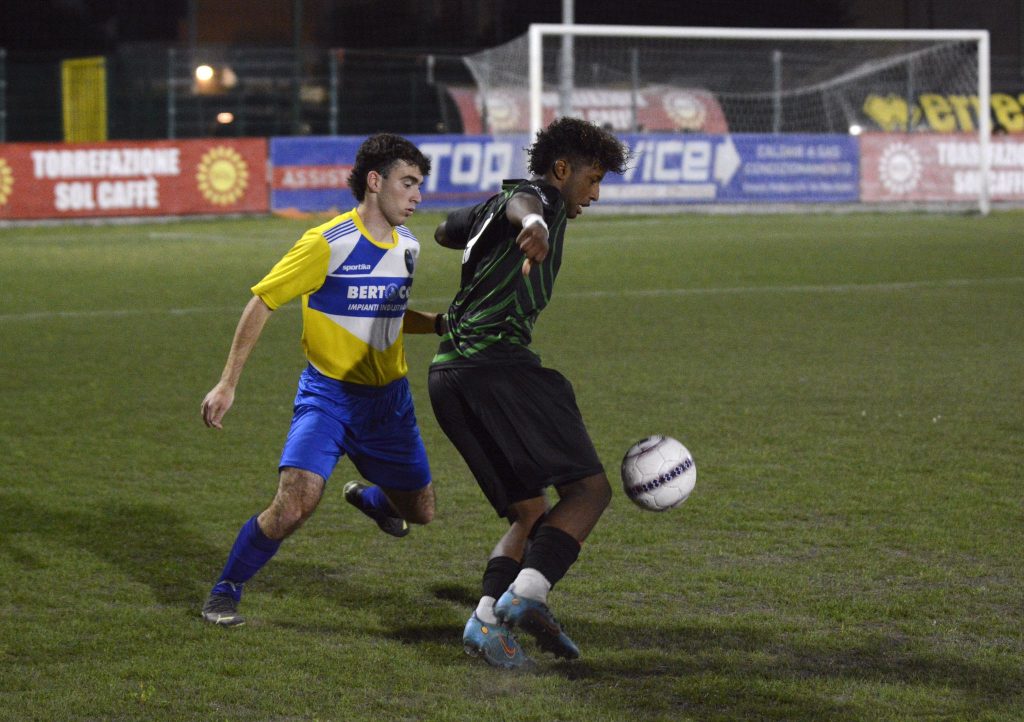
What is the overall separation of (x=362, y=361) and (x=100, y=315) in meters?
9.33

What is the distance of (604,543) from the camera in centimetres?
588

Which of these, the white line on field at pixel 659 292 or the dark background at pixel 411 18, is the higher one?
the dark background at pixel 411 18

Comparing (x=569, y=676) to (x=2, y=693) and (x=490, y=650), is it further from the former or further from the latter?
(x=2, y=693)

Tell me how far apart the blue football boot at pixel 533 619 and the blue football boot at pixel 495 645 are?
0.08 metres

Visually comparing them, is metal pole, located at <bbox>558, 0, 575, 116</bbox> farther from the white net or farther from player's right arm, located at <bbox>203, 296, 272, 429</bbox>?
player's right arm, located at <bbox>203, 296, 272, 429</bbox>

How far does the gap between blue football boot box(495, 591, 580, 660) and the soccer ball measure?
65 cm

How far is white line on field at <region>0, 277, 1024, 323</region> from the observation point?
45.0 feet

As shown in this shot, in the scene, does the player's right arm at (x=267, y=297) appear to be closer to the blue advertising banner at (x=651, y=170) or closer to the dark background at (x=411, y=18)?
the blue advertising banner at (x=651, y=170)

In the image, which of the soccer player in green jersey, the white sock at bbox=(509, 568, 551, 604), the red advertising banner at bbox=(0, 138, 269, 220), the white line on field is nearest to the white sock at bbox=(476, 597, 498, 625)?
the soccer player in green jersey

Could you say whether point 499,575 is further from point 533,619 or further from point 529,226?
point 529,226

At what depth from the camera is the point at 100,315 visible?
1361 cm

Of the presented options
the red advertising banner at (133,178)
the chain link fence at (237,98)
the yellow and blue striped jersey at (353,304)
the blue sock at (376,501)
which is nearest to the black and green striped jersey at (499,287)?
the yellow and blue striped jersey at (353,304)

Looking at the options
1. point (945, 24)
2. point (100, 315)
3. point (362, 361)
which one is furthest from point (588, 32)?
point (945, 24)

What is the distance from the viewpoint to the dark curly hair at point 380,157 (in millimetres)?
4867
